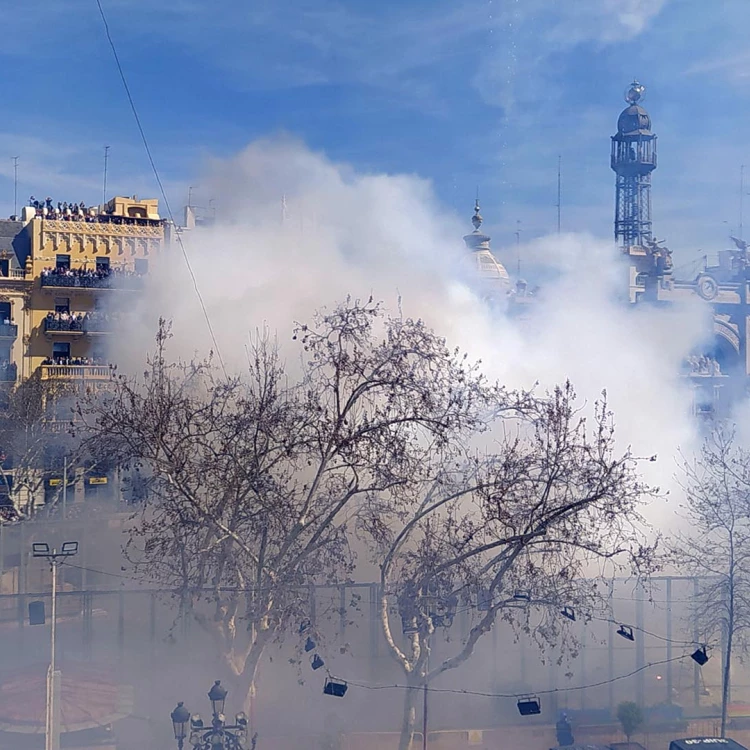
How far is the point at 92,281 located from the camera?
37438 mm

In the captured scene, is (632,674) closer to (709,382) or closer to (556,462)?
(556,462)

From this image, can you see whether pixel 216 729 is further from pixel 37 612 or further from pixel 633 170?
pixel 633 170

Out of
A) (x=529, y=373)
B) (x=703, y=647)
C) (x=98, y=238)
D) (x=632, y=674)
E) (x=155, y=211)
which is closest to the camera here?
(x=703, y=647)

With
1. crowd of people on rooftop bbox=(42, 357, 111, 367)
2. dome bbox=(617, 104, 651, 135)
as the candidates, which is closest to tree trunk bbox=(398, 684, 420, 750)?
crowd of people on rooftop bbox=(42, 357, 111, 367)

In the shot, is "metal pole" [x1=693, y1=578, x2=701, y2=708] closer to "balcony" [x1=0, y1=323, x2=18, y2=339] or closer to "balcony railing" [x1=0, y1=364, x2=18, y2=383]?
"balcony railing" [x1=0, y1=364, x2=18, y2=383]

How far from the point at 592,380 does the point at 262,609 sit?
1909 cm

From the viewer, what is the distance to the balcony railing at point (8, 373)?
120 feet

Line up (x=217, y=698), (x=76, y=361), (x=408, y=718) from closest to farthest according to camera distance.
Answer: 1. (x=217, y=698)
2. (x=408, y=718)
3. (x=76, y=361)

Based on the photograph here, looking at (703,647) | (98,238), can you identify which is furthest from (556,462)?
(98,238)

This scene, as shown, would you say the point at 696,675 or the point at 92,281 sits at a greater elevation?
the point at 92,281

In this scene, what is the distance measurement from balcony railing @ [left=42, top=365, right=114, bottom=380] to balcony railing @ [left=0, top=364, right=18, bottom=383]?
3.53ft

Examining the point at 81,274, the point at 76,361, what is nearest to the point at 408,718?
the point at 76,361

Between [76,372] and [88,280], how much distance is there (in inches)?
143

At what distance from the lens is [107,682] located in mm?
18125
